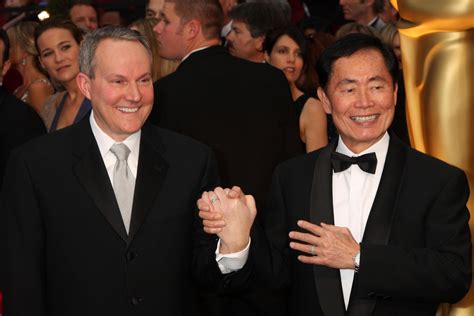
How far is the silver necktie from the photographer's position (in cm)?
325

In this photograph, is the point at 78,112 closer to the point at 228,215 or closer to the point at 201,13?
the point at 201,13

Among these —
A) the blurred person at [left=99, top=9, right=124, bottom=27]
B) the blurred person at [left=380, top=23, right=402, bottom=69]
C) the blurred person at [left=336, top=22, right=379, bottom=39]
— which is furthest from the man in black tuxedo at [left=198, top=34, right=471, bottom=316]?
the blurred person at [left=99, top=9, right=124, bottom=27]

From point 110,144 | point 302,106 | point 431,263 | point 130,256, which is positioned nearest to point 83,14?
point 302,106

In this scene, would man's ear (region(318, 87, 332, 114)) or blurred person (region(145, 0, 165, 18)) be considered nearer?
man's ear (region(318, 87, 332, 114))

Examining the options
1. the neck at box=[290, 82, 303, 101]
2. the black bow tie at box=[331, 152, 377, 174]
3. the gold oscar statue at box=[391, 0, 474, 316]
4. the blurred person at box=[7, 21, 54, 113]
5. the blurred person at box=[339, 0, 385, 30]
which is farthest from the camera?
the blurred person at box=[339, 0, 385, 30]

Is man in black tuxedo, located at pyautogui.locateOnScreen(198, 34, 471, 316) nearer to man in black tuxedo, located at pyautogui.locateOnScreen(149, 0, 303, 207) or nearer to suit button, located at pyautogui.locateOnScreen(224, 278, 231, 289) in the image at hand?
suit button, located at pyautogui.locateOnScreen(224, 278, 231, 289)

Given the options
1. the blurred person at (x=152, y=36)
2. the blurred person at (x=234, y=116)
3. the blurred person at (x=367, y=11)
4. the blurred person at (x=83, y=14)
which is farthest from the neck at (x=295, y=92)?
the blurred person at (x=83, y=14)

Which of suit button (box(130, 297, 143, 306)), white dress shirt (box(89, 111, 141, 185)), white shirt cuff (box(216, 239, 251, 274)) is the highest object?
white dress shirt (box(89, 111, 141, 185))

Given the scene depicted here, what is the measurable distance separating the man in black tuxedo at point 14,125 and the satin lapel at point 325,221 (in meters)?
1.85

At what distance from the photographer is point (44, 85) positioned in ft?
22.9

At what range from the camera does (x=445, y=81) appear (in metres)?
3.74

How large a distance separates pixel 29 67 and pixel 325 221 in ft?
14.5

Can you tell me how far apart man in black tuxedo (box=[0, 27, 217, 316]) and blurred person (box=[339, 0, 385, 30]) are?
5145 millimetres

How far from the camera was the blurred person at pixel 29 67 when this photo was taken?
6926mm
